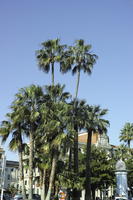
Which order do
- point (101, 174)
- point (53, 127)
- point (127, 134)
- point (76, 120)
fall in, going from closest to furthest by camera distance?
point (53, 127) < point (76, 120) < point (101, 174) < point (127, 134)

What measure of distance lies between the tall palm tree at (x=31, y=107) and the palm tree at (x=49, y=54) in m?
5.51

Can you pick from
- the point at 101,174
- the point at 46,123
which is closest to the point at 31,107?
the point at 46,123

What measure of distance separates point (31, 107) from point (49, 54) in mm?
9029

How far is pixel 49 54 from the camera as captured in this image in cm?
3984

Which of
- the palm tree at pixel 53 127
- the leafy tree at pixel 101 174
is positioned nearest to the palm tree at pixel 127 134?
the leafy tree at pixel 101 174

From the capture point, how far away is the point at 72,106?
37031mm

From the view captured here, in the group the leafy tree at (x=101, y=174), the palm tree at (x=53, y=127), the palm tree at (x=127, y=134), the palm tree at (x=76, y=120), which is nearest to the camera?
the palm tree at (x=53, y=127)

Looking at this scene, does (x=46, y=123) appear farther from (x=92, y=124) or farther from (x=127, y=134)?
(x=127, y=134)

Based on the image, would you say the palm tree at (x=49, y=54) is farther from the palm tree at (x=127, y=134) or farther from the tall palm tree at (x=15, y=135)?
the palm tree at (x=127, y=134)

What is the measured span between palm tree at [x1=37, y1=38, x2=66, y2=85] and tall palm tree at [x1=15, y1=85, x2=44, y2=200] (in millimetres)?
5514

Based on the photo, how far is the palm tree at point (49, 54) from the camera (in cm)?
3953

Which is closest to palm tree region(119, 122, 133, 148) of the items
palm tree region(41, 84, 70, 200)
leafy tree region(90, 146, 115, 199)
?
leafy tree region(90, 146, 115, 199)

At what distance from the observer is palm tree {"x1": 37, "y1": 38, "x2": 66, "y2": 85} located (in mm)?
39531

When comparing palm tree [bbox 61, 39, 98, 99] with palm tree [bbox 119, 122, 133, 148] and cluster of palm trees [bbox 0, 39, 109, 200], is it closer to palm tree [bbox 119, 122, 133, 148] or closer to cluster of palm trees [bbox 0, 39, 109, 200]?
cluster of palm trees [bbox 0, 39, 109, 200]
